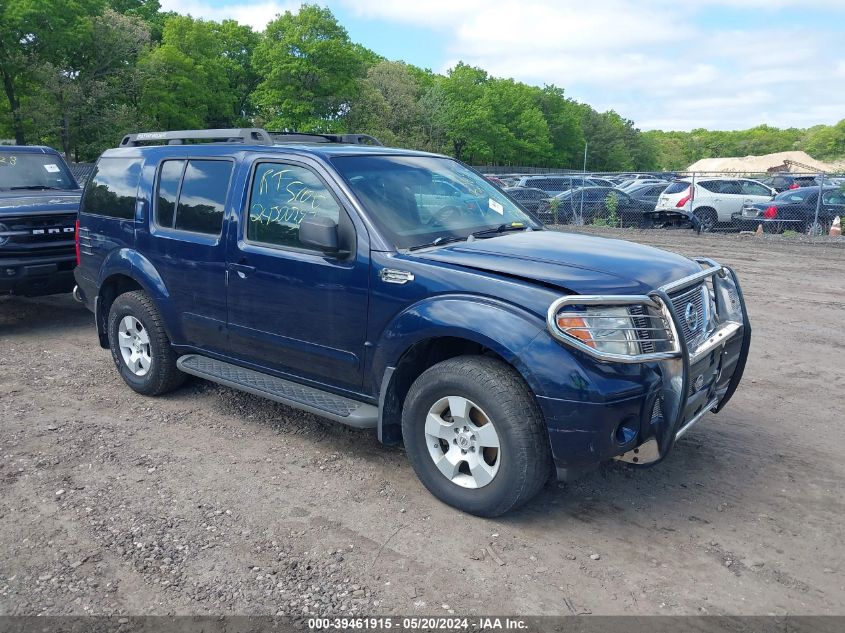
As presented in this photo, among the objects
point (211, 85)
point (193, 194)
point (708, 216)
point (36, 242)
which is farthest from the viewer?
point (211, 85)

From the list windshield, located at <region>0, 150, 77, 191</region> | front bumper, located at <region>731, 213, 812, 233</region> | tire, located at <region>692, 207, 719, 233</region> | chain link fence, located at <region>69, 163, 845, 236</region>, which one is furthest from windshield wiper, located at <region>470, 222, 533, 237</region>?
tire, located at <region>692, 207, 719, 233</region>

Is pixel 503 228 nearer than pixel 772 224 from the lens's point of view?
Yes

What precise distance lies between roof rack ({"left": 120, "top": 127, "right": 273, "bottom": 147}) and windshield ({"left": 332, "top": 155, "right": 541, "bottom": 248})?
878 mm

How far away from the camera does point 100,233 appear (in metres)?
6.01

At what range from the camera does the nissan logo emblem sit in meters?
3.93

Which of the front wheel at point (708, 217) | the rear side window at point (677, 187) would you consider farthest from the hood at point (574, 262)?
the rear side window at point (677, 187)

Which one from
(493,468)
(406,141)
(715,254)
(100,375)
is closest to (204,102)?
(406,141)

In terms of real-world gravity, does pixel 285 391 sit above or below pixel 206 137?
below

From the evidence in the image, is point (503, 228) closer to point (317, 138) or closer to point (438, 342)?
point (438, 342)

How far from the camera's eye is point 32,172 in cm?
945

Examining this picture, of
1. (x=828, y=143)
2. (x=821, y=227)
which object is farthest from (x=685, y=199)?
(x=828, y=143)

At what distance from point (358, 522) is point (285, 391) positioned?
114cm

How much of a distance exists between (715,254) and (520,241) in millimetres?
11950

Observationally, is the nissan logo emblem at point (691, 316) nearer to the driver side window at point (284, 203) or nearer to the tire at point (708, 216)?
the driver side window at point (284, 203)
